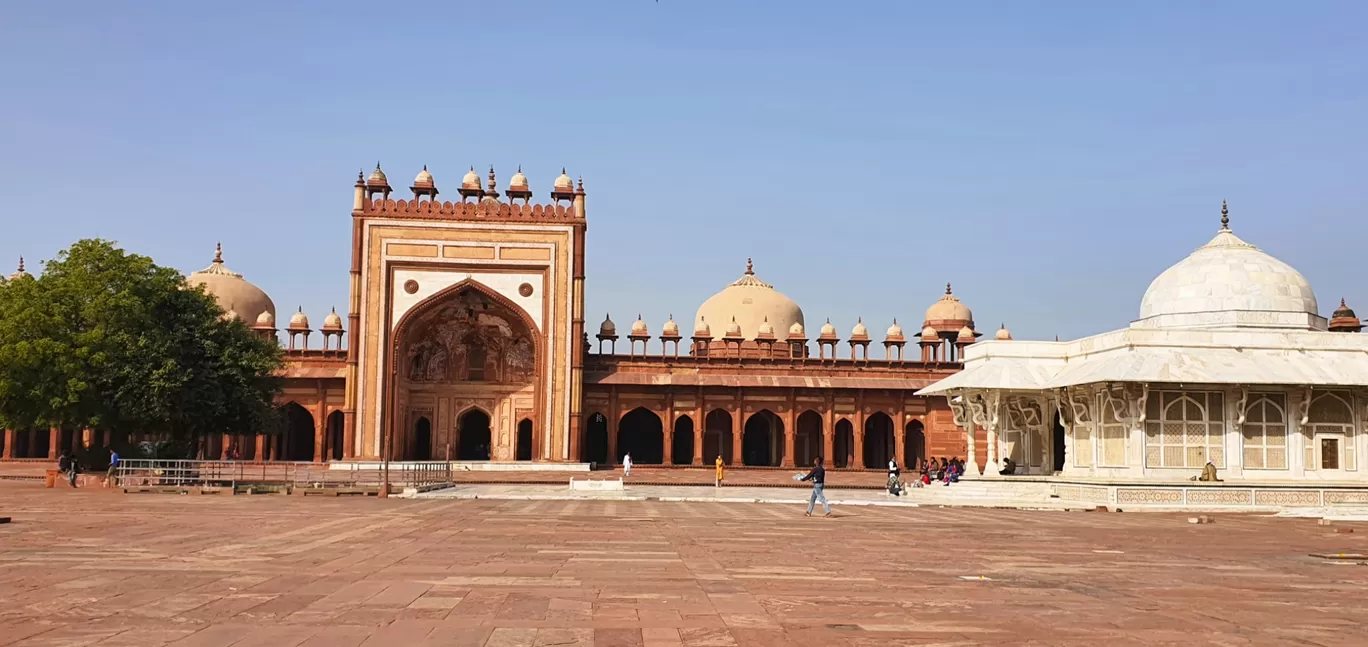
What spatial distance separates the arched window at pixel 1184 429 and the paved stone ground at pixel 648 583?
9115mm

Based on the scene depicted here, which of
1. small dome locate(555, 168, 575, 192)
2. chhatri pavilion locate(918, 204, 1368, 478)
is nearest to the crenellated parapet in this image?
small dome locate(555, 168, 575, 192)

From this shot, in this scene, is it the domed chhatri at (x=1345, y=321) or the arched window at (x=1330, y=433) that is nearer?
the arched window at (x=1330, y=433)

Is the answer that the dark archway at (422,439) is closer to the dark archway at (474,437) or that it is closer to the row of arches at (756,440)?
the dark archway at (474,437)

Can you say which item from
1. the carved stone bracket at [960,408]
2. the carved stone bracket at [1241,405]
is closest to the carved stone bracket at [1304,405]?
the carved stone bracket at [1241,405]

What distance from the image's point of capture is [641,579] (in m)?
9.96

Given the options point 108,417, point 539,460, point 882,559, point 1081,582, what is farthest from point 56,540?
point 539,460

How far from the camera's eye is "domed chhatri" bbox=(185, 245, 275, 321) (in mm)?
53281

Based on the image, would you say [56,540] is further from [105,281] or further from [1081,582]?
[105,281]

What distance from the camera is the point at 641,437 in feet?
172

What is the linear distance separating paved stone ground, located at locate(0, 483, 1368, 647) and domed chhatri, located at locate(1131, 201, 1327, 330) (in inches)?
574

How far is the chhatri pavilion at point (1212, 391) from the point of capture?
1049 inches

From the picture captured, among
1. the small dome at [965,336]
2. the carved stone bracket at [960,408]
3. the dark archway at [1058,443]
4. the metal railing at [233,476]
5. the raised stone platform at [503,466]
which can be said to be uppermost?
the small dome at [965,336]

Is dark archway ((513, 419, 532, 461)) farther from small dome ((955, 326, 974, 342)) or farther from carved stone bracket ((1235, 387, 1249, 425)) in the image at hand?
carved stone bracket ((1235, 387, 1249, 425))

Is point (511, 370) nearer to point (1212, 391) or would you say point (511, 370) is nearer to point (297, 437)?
point (297, 437)
